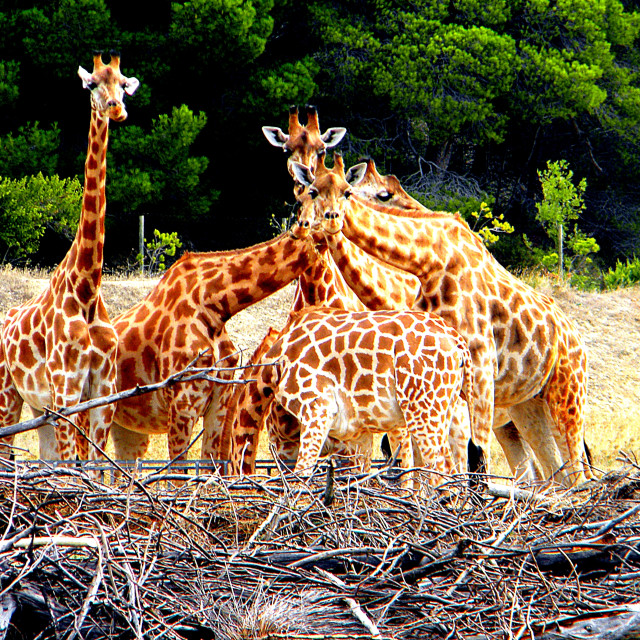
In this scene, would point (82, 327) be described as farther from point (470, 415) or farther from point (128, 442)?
point (470, 415)

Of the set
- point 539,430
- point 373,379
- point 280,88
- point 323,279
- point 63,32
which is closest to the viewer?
point 373,379

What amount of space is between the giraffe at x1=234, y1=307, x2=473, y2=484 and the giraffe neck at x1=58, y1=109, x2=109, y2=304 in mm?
1287

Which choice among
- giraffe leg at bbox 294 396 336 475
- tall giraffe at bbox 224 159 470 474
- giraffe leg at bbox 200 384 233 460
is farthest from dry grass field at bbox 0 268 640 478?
giraffe leg at bbox 294 396 336 475

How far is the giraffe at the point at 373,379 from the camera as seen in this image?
6.32m

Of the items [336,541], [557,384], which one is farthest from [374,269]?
Answer: [336,541]

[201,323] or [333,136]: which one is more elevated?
[333,136]

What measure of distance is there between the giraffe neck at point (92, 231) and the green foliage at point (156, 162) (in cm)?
1161

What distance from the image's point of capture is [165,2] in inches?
814

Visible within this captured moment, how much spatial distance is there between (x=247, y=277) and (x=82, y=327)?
3.94 ft

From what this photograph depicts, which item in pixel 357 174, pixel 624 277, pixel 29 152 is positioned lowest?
pixel 624 277

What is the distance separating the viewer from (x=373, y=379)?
644 cm

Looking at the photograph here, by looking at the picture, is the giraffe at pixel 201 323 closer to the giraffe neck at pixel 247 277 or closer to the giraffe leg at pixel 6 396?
the giraffe neck at pixel 247 277

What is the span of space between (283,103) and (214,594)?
16.9 m

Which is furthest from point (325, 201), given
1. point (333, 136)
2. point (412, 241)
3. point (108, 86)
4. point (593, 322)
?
point (593, 322)
